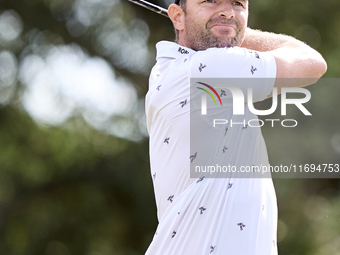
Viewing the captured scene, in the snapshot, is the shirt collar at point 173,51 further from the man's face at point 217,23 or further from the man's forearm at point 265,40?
the man's forearm at point 265,40

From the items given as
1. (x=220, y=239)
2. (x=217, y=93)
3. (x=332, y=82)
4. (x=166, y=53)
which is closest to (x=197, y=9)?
(x=166, y=53)

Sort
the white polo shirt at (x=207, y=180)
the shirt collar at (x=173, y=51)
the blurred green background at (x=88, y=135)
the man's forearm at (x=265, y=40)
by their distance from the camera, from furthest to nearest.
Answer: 1. the blurred green background at (x=88, y=135)
2. the man's forearm at (x=265, y=40)
3. the shirt collar at (x=173, y=51)
4. the white polo shirt at (x=207, y=180)

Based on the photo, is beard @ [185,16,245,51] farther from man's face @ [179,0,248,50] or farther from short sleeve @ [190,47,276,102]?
short sleeve @ [190,47,276,102]

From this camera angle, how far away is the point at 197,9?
2.06 metres

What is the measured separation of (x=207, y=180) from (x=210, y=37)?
437 mm

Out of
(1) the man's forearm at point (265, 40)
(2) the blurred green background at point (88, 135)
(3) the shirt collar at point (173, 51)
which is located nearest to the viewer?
(3) the shirt collar at point (173, 51)

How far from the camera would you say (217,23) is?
6.63 ft

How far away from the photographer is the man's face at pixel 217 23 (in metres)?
2.02

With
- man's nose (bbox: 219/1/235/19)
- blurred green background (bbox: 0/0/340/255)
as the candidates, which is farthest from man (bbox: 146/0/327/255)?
blurred green background (bbox: 0/0/340/255)

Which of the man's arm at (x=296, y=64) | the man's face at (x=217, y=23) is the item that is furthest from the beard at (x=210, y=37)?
the man's arm at (x=296, y=64)

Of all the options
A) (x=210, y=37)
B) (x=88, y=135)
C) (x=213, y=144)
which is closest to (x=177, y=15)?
(x=210, y=37)

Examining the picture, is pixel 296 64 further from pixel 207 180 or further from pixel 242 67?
pixel 207 180

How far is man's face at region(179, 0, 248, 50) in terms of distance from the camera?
2016 millimetres

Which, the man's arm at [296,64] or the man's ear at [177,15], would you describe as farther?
the man's ear at [177,15]
